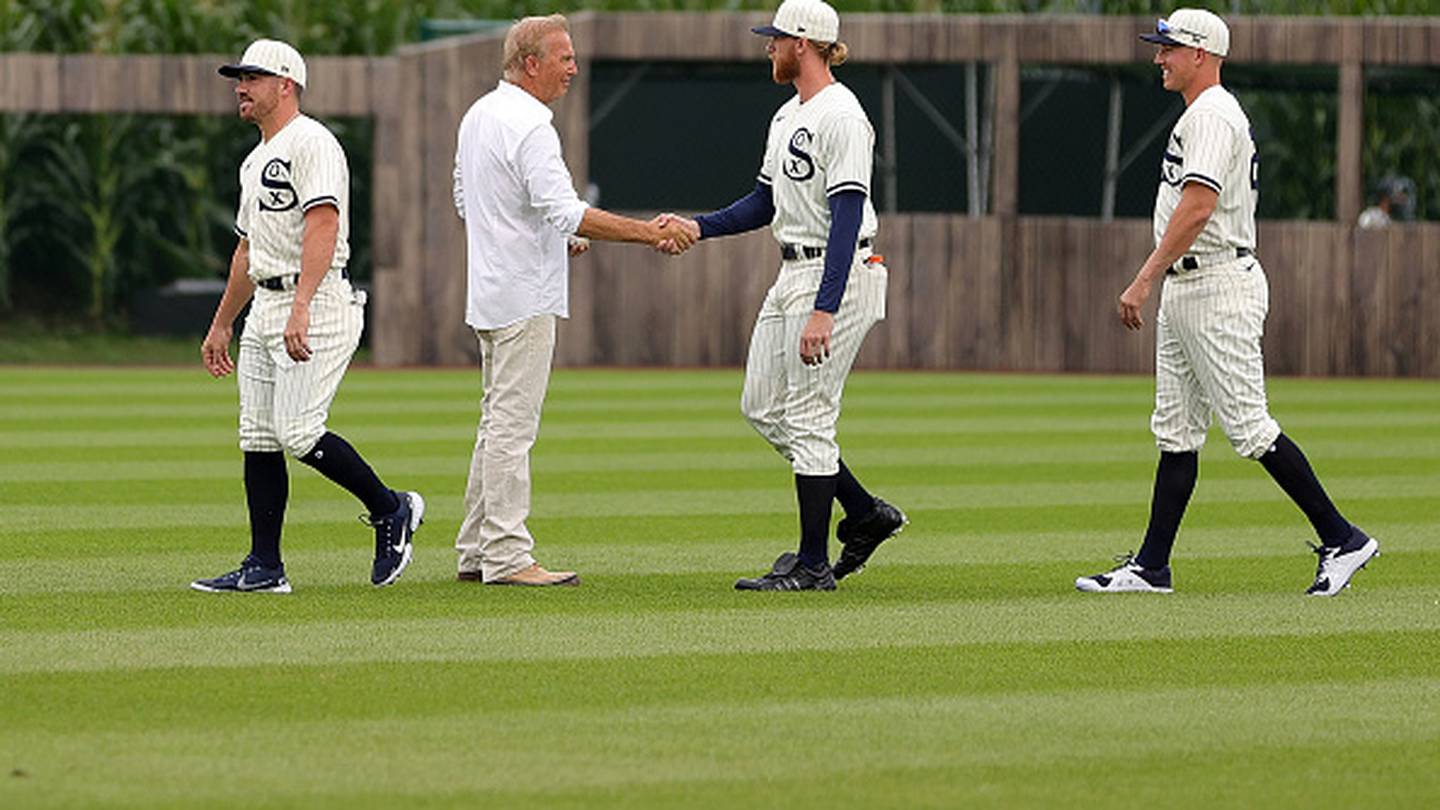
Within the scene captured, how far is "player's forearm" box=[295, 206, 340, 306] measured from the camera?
891 cm

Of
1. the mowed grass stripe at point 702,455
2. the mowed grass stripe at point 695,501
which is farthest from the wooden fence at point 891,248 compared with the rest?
the mowed grass stripe at point 695,501

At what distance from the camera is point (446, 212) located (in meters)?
22.8

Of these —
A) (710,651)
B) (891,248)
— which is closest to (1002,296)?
(891,248)

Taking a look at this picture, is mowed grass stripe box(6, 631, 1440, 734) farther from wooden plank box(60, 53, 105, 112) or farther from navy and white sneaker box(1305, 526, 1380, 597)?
wooden plank box(60, 53, 105, 112)

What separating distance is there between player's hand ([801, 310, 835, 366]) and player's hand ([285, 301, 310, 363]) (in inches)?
62.4

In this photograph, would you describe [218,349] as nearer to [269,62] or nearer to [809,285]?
[269,62]

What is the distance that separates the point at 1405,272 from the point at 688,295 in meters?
5.70

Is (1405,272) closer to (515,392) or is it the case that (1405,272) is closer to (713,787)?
(515,392)

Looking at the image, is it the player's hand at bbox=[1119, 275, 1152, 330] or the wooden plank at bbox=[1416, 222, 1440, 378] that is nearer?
the player's hand at bbox=[1119, 275, 1152, 330]

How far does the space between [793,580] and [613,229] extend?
4.29ft

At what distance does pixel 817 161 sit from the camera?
9117 millimetres

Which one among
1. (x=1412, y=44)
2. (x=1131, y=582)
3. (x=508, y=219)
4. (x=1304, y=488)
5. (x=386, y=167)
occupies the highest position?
(x=1412, y=44)

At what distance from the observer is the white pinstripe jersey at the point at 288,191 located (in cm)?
900

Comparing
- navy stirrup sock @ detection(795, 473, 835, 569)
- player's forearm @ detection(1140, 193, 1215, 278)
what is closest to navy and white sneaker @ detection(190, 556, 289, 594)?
navy stirrup sock @ detection(795, 473, 835, 569)
